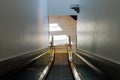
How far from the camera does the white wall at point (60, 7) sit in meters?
12.0

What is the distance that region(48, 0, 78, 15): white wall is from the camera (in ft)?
39.4

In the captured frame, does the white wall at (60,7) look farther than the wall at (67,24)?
No

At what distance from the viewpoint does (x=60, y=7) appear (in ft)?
39.6

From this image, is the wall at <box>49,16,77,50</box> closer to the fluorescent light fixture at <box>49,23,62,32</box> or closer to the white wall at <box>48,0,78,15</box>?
the fluorescent light fixture at <box>49,23,62,32</box>

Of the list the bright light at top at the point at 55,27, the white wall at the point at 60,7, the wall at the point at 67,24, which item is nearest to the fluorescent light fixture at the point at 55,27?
the bright light at top at the point at 55,27

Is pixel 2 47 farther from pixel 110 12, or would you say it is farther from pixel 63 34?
pixel 63 34

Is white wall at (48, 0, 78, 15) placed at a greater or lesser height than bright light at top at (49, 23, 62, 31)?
greater

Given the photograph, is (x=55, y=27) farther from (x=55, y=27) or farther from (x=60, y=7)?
(x=60, y=7)

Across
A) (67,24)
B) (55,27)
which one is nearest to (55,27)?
(55,27)

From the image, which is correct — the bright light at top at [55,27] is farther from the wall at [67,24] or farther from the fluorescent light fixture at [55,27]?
the wall at [67,24]

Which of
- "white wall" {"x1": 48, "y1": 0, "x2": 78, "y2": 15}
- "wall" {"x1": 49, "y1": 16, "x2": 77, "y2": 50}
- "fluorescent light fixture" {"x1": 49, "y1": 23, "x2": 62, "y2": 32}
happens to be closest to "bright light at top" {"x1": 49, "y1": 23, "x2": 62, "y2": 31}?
"fluorescent light fixture" {"x1": 49, "y1": 23, "x2": 62, "y2": 32}

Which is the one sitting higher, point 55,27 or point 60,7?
point 60,7

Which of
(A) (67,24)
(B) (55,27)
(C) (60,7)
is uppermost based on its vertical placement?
(C) (60,7)

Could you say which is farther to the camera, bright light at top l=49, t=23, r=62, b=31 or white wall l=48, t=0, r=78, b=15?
bright light at top l=49, t=23, r=62, b=31
